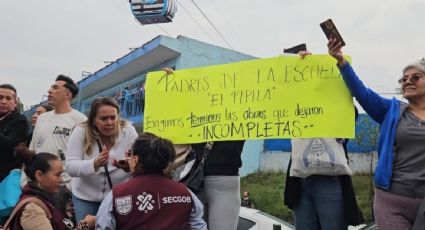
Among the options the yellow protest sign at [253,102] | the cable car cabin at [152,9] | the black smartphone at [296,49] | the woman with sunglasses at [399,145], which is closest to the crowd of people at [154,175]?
the woman with sunglasses at [399,145]

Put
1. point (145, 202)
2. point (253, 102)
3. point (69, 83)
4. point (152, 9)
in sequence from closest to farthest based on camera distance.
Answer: point (145, 202)
point (253, 102)
point (69, 83)
point (152, 9)

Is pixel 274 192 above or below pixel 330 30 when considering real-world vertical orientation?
below

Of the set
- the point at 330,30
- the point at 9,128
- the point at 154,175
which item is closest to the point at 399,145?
the point at 330,30

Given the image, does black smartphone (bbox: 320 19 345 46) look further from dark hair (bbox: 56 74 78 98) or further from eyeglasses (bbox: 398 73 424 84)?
dark hair (bbox: 56 74 78 98)

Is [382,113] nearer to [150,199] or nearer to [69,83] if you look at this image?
[150,199]

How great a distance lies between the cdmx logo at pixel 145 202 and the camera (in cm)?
297

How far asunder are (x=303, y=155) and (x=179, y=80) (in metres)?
1.14

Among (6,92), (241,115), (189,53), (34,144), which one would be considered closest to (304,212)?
(241,115)

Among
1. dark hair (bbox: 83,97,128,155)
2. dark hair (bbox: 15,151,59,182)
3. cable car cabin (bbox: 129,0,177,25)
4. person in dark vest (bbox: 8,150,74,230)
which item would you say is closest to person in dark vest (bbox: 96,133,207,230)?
person in dark vest (bbox: 8,150,74,230)

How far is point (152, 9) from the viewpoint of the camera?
627 inches

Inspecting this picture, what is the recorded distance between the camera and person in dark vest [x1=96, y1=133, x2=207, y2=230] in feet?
9.78

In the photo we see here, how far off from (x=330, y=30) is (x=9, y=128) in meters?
2.79

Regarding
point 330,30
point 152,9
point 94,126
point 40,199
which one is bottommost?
point 40,199

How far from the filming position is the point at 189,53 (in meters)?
17.4
